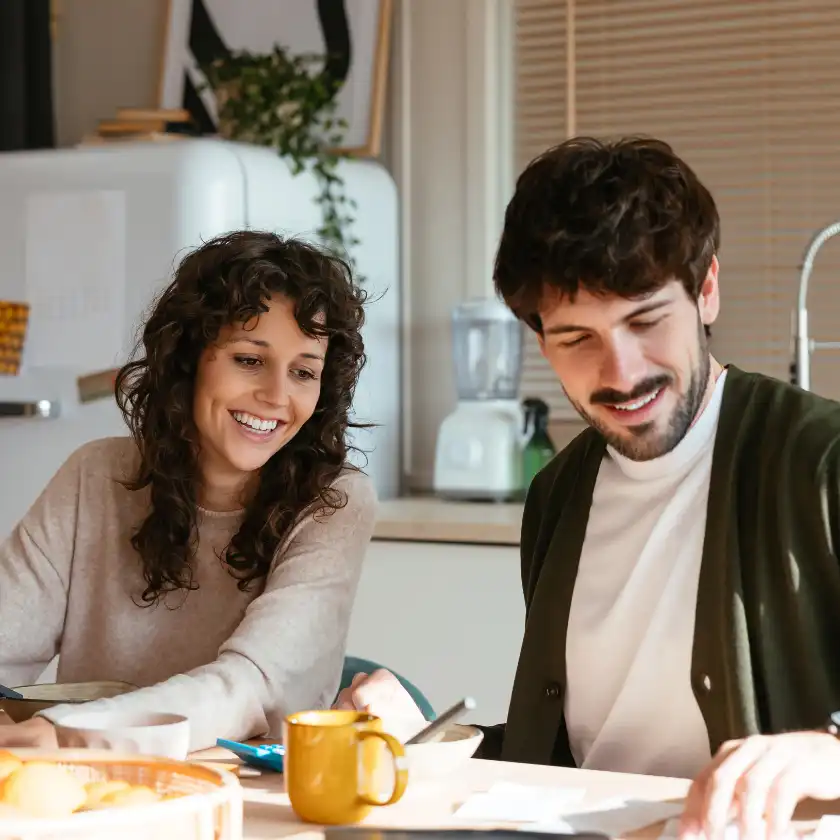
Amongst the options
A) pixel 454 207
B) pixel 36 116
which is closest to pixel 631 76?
pixel 454 207

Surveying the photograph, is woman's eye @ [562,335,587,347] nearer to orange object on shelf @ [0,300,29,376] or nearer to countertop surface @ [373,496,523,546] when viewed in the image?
countertop surface @ [373,496,523,546]

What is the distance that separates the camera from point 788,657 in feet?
4.35

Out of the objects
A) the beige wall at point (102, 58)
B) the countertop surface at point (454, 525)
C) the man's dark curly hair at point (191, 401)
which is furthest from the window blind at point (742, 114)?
the man's dark curly hair at point (191, 401)

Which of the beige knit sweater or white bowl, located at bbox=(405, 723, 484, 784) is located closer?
white bowl, located at bbox=(405, 723, 484, 784)

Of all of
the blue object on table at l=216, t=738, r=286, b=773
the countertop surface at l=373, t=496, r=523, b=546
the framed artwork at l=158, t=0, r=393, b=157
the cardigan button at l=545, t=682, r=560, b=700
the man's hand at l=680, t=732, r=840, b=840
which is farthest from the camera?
the framed artwork at l=158, t=0, r=393, b=157

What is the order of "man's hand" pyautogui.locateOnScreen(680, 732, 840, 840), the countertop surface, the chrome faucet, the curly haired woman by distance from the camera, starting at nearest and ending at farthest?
"man's hand" pyautogui.locateOnScreen(680, 732, 840, 840), the curly haired woman, the chrome faucet, the countertop surface

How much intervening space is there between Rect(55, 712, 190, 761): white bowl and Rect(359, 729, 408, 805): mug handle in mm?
158

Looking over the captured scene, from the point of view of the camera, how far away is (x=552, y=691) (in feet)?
4.81

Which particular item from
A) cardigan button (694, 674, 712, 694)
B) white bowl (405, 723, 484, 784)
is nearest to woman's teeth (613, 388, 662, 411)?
cardigan button (694, 674, 712, 694)

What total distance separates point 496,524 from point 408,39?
4.52ft

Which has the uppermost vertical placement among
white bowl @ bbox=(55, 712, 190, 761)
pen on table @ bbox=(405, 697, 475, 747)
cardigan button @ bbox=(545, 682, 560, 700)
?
white bowl @ bbox=(55, 712, 190, 761)

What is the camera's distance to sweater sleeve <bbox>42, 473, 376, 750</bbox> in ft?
4.61

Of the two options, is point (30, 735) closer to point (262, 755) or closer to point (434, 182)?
point (262, 755)

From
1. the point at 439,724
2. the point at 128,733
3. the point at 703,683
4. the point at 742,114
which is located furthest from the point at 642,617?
the point at 742,114
